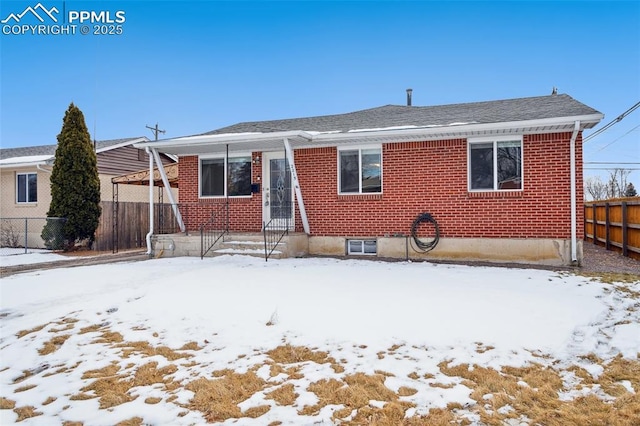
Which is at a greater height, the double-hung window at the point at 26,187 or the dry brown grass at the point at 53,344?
the double-hung window at the point at 26,187

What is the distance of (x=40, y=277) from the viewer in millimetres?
8156

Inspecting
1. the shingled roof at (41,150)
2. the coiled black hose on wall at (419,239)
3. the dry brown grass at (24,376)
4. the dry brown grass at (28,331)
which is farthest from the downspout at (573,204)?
the shingled roof at (41,150)

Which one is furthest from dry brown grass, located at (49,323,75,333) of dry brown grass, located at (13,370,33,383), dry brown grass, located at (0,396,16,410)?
dry brown grass, located at (0,396,16,410)

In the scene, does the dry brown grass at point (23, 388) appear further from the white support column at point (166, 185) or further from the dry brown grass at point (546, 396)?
the white support column at point (166, 185)

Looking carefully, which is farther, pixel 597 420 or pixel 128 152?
pixel 128 152

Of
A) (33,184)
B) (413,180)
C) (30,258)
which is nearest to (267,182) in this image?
(413,180)

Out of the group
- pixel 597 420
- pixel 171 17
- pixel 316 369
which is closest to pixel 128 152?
pixel 171 17

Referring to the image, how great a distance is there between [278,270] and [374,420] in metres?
5.60

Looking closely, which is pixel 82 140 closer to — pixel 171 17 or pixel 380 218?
pixel 171 17

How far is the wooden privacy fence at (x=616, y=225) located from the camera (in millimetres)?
10562

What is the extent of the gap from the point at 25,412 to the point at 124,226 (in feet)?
45.9

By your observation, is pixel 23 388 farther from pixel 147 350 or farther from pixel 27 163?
pixel 27 163

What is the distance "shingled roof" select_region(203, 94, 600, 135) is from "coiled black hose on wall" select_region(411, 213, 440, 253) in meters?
2.33

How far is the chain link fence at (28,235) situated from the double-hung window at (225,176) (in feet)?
19.6
